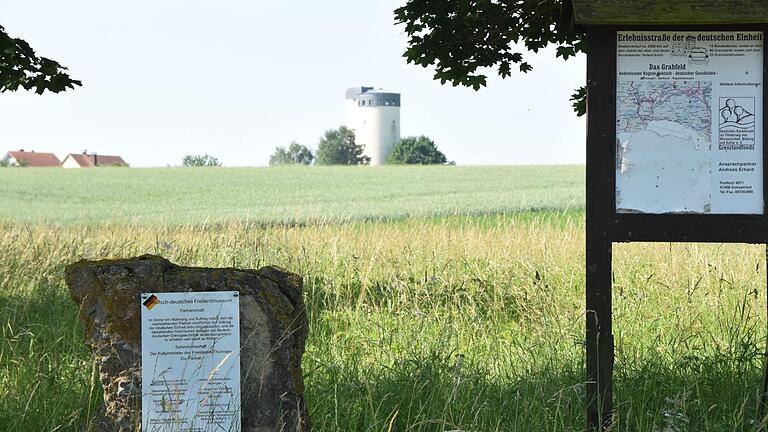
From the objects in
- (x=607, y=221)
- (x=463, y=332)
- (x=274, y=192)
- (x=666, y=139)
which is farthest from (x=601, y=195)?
(x=274, y=192)

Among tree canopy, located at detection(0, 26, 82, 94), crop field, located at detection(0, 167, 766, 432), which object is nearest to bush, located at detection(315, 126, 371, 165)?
crop field, located at detection(0, 167, 766, 432)

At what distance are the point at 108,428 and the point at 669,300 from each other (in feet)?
Answer: 18.1

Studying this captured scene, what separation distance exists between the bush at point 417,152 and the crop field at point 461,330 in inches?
3193

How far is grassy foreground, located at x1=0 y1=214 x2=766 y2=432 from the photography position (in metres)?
4.96

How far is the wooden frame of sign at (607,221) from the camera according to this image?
470 centimetres

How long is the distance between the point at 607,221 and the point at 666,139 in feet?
1.81

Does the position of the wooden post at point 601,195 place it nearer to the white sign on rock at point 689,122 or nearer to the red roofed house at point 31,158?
the white sign on rock at point 689,122

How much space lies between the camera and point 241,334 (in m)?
4.35

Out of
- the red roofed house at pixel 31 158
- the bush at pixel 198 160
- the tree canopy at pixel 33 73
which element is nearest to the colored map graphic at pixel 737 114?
the tree canopy at pixel 33 73

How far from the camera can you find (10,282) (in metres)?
9.32

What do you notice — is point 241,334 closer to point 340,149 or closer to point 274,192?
point 274,192

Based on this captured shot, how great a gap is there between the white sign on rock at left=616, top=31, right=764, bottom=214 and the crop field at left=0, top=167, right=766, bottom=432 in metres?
1.05

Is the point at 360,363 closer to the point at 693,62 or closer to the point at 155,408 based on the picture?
the point at 155,408

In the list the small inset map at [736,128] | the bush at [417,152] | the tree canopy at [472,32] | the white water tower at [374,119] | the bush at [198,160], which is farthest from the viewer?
the white water tower at [374,119]
